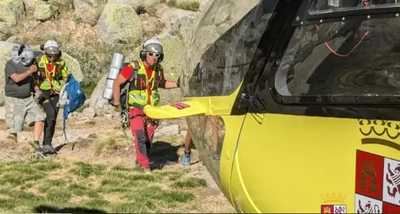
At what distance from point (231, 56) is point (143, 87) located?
5.23 m

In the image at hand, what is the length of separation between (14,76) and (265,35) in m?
7.77

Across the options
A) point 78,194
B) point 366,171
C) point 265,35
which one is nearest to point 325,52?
point 265,35

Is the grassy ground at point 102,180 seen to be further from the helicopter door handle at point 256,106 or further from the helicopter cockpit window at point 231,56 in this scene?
the helicopter door handle at point 256,106

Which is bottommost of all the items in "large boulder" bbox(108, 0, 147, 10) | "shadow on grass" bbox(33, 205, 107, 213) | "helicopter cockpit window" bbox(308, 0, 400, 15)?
"shadow on grass" bbox(33, 205, 107, 213)

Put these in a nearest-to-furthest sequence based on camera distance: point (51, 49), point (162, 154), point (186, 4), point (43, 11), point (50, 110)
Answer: point (51, 49) < point (50, 110) < point (162, 154) < point (186, 4) < point (43, 11)

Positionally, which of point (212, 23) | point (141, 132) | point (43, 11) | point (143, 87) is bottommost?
point (141, 132)

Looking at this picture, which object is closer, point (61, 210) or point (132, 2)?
point (61, 210)

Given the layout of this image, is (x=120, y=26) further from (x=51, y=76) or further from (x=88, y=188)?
(x=88, y=188)

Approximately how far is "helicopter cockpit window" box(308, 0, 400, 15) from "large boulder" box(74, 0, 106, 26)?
63.2 ft

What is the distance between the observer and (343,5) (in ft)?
11.8

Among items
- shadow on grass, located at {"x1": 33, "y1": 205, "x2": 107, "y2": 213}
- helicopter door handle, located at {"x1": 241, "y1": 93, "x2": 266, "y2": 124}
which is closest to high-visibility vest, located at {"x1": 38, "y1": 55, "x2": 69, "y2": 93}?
shadow on grass, located at {"x1": 33, "y1": 205, "x2": 107, "y2": 213}

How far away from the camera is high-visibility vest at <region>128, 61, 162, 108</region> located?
363 inches

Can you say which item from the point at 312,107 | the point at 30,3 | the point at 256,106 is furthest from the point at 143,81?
the point at 30,3

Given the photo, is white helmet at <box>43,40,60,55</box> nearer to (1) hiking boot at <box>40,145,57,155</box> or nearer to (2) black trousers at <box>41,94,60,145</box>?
(2) black trousers at <box>41,94,60,145</box>
